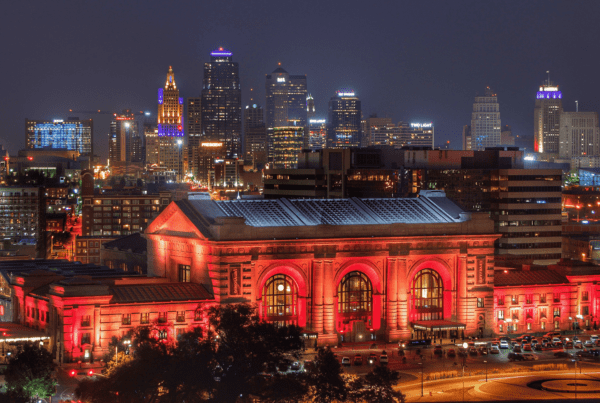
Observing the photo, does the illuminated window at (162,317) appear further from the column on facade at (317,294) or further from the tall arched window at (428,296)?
the tall arched window at (428,296)

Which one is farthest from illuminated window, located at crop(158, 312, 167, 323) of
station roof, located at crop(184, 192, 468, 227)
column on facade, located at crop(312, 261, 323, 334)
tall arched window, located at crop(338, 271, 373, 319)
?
tall arched window, located at crop(338, 271, 373, 319)

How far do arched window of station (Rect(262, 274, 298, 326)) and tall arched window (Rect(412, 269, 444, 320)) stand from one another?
57.7ft

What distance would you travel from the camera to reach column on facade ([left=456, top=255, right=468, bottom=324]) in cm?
15462

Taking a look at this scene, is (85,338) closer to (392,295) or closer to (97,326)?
(97,326)

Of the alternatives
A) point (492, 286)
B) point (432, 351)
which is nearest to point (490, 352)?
point (432, 351)

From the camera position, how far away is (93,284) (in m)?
133

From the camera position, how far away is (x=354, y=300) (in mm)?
150125

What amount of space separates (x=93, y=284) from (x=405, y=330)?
4332cm

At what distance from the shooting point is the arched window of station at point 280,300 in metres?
146

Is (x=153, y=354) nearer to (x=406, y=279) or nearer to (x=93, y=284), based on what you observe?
(x=93, y=284)

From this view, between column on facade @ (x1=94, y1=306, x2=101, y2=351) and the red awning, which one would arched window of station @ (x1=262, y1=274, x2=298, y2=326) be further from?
column on facade @ (x1=94, y1=306, x2=101, y2=351)

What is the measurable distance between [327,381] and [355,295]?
5135 centimetres

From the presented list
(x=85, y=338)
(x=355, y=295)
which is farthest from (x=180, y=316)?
(x=355, y=295)

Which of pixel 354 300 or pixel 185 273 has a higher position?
pixel 185 273
